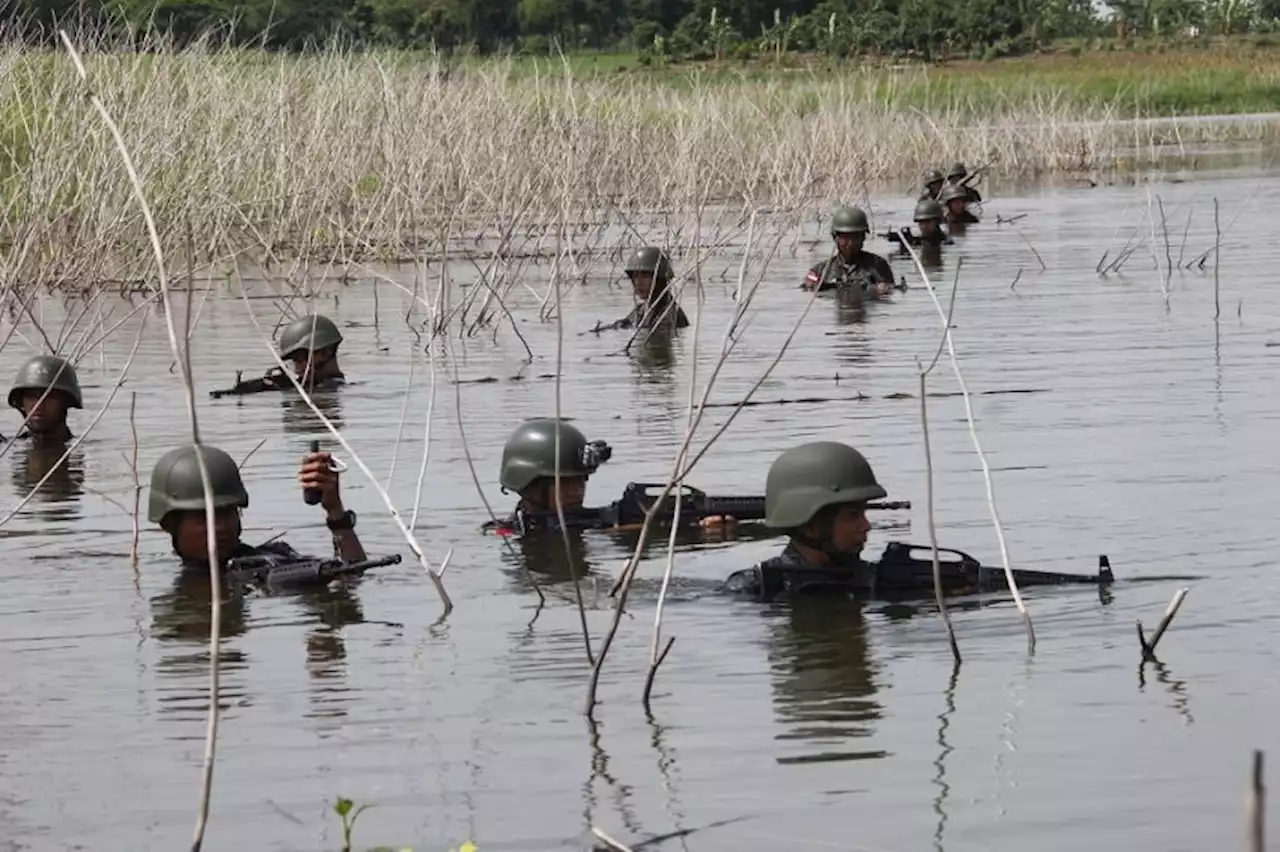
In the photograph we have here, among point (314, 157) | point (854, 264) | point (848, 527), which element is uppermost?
point (314, 157)

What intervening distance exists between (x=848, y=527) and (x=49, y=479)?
6.21m

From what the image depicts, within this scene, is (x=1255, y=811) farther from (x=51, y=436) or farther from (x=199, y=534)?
(x=51, y=436)

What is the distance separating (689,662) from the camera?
8.69 m

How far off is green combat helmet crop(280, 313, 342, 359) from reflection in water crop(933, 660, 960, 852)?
8.40m

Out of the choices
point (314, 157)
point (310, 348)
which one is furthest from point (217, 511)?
point (314, 157)

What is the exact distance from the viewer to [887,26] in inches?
3250

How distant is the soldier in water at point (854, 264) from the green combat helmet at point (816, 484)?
41.6ft

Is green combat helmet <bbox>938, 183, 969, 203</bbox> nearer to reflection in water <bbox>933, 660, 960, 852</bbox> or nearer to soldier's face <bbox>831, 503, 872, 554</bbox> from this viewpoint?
soldier's face <bbox>831, 503, 872, 554</bbox>

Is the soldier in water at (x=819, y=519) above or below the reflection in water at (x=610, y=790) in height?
above

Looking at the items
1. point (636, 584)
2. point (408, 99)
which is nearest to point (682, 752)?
point (636, 584)

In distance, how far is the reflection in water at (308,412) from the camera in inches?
614

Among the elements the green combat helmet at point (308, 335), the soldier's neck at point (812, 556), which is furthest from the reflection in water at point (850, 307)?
the soldier's neck at point (812, 556)

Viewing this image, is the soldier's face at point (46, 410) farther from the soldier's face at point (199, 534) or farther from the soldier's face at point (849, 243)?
the soldier's face at point (849, 243)

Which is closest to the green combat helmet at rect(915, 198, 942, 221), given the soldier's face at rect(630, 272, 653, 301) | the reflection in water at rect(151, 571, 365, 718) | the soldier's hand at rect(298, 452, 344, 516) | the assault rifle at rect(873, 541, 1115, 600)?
the soldier's face at rect(630, 272, 653, 301)
